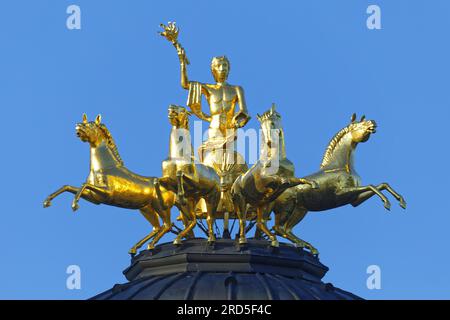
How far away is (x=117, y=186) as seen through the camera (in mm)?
82812

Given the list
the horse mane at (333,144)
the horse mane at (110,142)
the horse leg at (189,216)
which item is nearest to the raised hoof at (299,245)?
the horse mane at (333,144)

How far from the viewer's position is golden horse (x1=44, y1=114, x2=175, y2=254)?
82.7 m

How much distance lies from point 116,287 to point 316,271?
22.5 ft

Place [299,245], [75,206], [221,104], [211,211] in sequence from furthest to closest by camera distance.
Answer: [221,104]
[299,245]
[211,211]
[75,206]

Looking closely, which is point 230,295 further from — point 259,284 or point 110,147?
point 110,147

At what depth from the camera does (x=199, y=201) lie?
8425 centimetres

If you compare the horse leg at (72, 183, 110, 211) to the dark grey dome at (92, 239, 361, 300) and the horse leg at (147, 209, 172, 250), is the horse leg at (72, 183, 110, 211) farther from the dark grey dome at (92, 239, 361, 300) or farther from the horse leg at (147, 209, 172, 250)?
the dark grey dome at (92, 239, 361, 300)

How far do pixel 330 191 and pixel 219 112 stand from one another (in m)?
4.96

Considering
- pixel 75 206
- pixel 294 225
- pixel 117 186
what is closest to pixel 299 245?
pixel 294 225

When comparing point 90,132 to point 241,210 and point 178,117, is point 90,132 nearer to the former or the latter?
point 178,117

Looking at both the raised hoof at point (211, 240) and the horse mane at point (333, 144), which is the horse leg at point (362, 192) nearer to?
the horse mane at point (333, 144)
